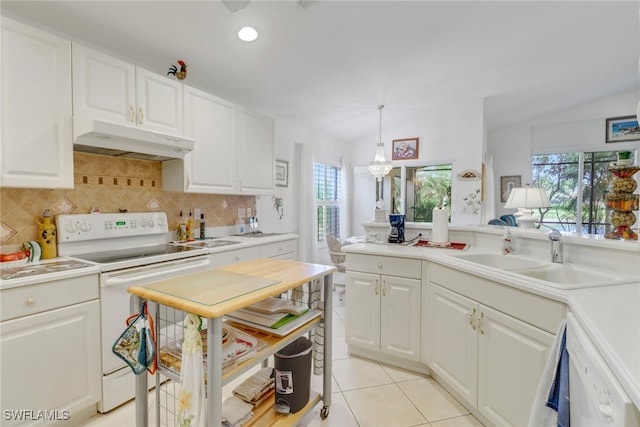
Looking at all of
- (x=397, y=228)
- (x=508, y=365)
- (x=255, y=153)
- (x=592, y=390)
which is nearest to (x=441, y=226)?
(x=397, y=228)

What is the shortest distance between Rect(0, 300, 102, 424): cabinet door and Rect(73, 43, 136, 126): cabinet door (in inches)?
47.9

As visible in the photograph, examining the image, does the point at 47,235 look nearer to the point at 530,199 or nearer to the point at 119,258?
the point at 119,258

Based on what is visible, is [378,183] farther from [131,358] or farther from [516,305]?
[131,358]

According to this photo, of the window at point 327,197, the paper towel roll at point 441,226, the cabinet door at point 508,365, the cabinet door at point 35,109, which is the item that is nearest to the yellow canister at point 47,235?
the cabinet door at point 35,109

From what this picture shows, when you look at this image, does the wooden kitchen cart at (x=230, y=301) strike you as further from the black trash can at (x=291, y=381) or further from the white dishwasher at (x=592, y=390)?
the white dishwasher at (x=592, y=390)

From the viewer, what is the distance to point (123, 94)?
2053 mm

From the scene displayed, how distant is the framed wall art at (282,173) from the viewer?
13.1 feet

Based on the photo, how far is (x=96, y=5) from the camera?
5.77 feet

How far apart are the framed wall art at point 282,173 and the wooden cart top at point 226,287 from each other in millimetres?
2471

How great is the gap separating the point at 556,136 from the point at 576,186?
1003 millimetres

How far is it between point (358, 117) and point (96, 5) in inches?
137

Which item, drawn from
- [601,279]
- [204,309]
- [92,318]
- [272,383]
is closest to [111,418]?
[92,318]

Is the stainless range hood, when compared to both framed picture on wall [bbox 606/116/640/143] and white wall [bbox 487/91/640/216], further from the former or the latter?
framed picture on wall [bbox 606/116/640/143]

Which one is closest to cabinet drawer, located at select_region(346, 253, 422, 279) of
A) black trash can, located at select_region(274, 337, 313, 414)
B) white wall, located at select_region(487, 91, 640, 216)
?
black trash can, located at select_region(274, 337, 313, 414)
